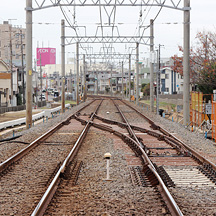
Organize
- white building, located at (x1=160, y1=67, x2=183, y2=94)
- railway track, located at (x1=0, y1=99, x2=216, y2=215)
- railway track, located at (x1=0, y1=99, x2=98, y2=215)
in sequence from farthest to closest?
white building, located at (x1=160, y1=67, x2=183, y2=94) → railway track, located at (x1=0, y1=99, x2=98, y2=215) → railway track, located at (x1=0, y1=99, x2=216, y2=215)

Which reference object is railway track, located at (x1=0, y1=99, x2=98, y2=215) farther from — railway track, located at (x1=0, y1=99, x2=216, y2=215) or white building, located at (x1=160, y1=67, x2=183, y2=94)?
white building, located at (x1=160, y1=67, x2=183, y2=94)

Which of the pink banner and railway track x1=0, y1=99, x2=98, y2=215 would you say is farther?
the pink banner

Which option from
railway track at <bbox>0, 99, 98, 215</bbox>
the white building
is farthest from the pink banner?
railway track at <bbox>0, 99, 98, 215</bbox>

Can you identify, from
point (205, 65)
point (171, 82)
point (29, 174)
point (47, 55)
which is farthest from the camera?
point (171, 82)

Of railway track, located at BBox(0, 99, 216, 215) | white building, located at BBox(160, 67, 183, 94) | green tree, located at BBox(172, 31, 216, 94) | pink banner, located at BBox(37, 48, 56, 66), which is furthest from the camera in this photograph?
white building, located at BBox(160, 67, 183, 94)

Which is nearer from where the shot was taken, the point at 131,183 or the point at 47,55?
the point at 131,183

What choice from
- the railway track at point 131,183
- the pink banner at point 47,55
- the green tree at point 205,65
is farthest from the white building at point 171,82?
the railway track at point 131,183

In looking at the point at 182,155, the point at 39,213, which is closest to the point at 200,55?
the point at 182,155

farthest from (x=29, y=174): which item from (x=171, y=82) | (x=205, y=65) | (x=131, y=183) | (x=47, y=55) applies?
(x=171, y=82)

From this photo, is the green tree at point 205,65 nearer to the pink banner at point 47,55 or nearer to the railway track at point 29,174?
the railway track at point 29,174

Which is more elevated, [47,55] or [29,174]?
[47,55]

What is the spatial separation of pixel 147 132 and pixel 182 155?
5.87m

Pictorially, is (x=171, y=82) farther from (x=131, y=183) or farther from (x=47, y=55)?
(x=131, y=183)

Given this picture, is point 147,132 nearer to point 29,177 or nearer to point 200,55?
point 29,177
